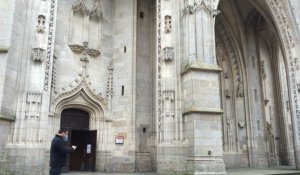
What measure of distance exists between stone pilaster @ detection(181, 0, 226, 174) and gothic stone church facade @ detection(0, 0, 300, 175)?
0.04m

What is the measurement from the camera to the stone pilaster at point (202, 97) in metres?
11.2

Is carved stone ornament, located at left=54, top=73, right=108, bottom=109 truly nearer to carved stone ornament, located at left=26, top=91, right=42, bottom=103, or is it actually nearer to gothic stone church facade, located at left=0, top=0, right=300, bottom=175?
gothic stone church facade, located at left=0, top=0, right=300, bottom=175

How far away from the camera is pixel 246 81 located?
2023 cm

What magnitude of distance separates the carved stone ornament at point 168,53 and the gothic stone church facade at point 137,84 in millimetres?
47

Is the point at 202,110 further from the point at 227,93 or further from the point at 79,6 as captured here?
the point at 227,93

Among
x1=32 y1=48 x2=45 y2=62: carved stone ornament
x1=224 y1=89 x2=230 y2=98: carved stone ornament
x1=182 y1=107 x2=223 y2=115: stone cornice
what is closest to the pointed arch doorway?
x1=32 y1=48 x2=45 y2=62: carved stone ornament

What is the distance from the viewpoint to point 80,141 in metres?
15.6

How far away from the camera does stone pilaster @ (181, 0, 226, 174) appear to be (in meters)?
11.2

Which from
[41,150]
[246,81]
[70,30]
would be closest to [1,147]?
[41,150]

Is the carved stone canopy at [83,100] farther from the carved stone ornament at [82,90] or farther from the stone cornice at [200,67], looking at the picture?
the stone cornice at [200,67]

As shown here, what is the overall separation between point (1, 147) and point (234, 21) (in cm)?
1652

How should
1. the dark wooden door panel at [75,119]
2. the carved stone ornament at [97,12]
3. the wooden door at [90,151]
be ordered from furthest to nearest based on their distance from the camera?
the carved stone ornament at [97,12], the wooden door at [90,151], the dark wooden door panel at [75,119]

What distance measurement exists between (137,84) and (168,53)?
3.34 meters

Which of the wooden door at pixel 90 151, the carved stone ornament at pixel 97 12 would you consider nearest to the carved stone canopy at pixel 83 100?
the wooden door at pixel 90 151
